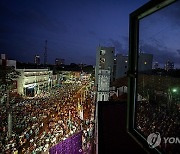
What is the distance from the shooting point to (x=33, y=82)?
208ft

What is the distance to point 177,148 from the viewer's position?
1.92m

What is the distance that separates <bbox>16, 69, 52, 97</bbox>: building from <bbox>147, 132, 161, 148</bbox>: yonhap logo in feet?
178

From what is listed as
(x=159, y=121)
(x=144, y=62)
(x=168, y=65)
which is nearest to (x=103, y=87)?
(x=144, y=62)

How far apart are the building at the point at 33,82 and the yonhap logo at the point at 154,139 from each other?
54265 mm

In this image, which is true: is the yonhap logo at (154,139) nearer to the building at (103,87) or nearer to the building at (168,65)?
the building at (168,65)

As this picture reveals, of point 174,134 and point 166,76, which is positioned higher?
point 166,76

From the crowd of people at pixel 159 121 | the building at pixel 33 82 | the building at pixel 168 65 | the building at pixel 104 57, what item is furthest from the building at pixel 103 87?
the building at pixel 33 82

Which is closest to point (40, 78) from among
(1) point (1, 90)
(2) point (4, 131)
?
(1) point (1, 90)

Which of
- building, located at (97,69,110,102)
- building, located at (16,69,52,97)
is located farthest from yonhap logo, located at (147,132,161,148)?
building, located at (16,69,52,97)

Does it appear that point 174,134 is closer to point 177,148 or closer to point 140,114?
point 177,148

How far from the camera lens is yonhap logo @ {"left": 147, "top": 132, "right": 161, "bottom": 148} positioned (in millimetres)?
1956

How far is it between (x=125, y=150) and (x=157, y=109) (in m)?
1.65

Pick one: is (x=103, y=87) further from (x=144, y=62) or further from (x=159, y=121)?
(x=159, y=121)

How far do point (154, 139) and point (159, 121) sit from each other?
23 cm
